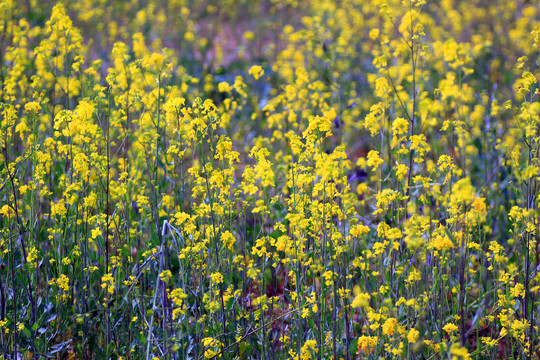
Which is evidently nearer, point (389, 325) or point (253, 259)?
point (389, 325)

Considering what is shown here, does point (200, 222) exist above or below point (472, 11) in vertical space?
below

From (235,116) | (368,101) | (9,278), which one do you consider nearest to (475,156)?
(368,101)

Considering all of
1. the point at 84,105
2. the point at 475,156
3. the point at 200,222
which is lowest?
the point at 475,156

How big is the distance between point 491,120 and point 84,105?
5.15m

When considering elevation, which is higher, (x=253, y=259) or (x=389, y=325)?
(x=389, y=325)

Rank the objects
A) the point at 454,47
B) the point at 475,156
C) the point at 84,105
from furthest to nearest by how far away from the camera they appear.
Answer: the point at 475,156 < the point at 454,47 < the point at 84,105

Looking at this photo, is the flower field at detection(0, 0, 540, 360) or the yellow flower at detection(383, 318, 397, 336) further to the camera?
the flower field at detection(0, 0, 540, 360)

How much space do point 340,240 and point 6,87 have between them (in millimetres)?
2881

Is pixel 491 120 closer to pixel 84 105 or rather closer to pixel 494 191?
pixel 494 191

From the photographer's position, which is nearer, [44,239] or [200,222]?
[200,222]

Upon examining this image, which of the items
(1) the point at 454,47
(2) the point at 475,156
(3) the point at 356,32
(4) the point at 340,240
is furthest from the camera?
(3) the point at 356,32

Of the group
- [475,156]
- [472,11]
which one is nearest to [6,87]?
[475,156]

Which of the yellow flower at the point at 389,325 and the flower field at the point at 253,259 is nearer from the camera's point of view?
the yellow flower at the point at 389,325

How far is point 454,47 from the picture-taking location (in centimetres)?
450
